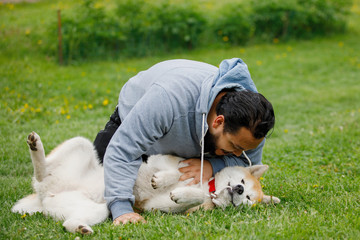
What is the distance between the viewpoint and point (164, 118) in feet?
9.32

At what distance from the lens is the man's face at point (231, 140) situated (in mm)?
2848

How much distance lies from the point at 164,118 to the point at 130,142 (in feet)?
0.96

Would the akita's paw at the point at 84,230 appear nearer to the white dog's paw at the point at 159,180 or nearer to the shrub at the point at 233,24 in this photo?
the white dog's paw at the point at 159,180

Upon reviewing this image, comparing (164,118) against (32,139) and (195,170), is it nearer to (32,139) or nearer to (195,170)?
(195,170)

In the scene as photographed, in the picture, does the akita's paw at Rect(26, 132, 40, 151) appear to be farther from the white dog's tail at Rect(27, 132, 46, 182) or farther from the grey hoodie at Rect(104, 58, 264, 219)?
the grey hoodie at Rect(104, 58, 264, 219)

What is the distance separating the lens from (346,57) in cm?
992

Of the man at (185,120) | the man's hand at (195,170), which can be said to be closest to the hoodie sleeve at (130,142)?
the man at (185,120)

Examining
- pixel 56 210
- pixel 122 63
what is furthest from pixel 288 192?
pixel 122 63

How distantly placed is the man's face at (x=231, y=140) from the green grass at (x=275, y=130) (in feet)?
1.63

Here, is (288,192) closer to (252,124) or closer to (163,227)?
(252,124)

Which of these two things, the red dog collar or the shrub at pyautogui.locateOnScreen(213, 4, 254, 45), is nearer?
the red dog collar

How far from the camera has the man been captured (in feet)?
9.21

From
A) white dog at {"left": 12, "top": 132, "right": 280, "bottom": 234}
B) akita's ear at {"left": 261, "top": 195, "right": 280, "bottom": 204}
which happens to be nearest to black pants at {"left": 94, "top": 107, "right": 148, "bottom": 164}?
white dog at {"left": 12, "top": 132, "right": 280, "bottom": 234}

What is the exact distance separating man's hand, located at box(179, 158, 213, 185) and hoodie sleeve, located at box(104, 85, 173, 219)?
514 millimetres
